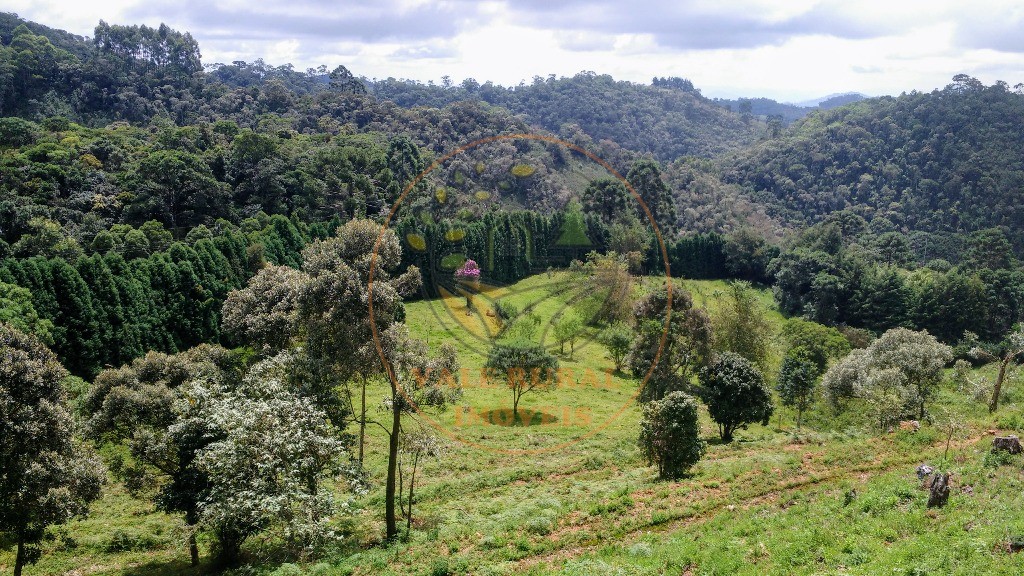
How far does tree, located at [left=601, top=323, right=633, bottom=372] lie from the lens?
1967 inches

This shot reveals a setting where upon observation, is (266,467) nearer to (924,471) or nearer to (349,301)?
(349,301)

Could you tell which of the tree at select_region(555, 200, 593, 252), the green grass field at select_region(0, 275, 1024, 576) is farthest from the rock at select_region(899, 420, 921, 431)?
the tree at select_region(555, 200, 593, 252)

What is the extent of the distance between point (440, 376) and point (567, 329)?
1188 inches

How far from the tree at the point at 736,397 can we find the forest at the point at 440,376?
0.17 m

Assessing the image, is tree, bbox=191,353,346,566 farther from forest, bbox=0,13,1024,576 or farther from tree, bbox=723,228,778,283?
tree, bbox=723,228,778,283

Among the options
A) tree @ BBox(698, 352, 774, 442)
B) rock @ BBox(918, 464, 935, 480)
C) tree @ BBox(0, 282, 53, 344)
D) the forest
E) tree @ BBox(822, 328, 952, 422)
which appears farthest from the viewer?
tree @ BBox(0, 282, 53, 344)

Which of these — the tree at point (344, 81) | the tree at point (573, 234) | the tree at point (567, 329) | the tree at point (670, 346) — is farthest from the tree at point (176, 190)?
the tree at point (344, 81)

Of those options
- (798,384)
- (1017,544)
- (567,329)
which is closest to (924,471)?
(1017,544)

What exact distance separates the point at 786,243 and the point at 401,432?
4215 inches

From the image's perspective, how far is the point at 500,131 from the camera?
133625 mm

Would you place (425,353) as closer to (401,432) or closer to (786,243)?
(401,432)

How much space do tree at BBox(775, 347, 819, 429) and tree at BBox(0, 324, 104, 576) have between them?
1506 inches

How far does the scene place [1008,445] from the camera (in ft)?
64.7

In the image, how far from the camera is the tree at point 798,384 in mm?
39344
